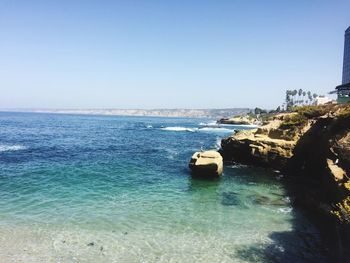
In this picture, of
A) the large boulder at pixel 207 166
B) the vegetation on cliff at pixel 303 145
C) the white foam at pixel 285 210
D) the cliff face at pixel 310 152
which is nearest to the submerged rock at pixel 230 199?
the white foam at pixel 285 210

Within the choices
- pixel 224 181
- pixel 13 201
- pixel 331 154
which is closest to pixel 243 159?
pixel 224 181

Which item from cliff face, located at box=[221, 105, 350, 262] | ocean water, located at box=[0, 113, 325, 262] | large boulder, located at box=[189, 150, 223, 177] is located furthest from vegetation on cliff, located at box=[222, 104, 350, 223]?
large boulder, located at box=[189, 150, 223, 177]

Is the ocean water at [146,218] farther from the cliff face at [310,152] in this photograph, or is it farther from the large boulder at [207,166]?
the cliff face at [310,152]

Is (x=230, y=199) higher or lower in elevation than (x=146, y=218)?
lower

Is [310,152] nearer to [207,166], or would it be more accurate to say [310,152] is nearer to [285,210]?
[207,166]

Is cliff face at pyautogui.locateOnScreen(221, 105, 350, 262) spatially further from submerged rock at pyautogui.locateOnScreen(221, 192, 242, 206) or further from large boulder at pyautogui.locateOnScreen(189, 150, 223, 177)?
large boulder at pyautogui.locateOnScreen(189, 150, 223, 177)

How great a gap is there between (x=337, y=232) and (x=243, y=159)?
933 inches

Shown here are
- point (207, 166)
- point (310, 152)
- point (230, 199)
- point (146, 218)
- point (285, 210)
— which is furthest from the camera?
point (310, 152)

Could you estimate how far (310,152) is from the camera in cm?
3762

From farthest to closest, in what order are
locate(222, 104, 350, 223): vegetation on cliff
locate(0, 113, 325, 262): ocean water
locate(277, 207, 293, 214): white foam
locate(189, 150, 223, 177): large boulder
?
locate(189, 150, 223, 177): large boulder
locate(222, 104, 350, 223): vegetation on cliff
locate(277, 207, 293, 214): white foam
locate(0, 113, 325, 262): ocean water

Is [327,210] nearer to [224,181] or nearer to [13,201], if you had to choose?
[224,181]

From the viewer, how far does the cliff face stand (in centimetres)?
2275

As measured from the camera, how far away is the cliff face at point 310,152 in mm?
22750

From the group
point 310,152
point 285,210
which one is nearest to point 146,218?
point 285,210
